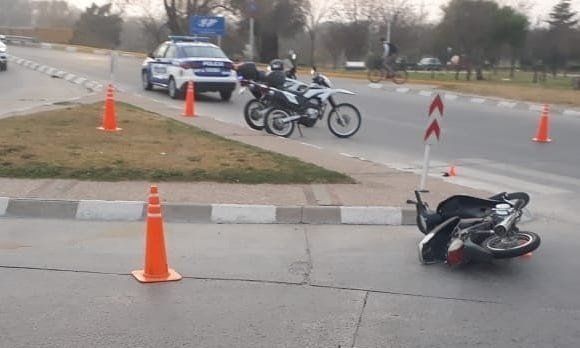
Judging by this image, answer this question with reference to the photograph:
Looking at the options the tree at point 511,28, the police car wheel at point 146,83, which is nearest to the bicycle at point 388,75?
the tree at point 511,28

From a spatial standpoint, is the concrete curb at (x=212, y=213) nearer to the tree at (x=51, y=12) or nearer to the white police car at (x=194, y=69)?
the white police car at (x=194, y=69)

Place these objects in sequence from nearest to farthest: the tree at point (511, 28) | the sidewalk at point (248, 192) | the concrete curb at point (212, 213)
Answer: the concrete curb at point (212, 213)
the sidewalk at point (248, 192)
the tree at point (511, 28)

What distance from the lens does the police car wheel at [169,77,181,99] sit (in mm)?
21269

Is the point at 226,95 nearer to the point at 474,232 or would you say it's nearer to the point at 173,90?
the point at 173,90

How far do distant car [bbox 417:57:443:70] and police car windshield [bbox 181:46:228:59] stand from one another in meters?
32.7

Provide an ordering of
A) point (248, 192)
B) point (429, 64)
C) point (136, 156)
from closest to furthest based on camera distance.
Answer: point (248, 192), point (136, 156), point (429, 64)

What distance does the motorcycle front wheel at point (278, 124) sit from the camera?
14.5 m

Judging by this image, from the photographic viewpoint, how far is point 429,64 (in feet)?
182

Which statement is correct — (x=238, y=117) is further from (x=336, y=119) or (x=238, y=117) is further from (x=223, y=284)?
(x=223, y=284)

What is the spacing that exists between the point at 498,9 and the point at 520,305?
38.2 meters

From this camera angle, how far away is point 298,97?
14.5 m

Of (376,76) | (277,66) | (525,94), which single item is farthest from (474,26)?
(277,66)

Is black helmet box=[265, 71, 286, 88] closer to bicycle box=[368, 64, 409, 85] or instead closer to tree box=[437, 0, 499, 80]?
bicycle box=[368, 64, 409, 85]

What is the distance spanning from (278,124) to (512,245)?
350 inches
